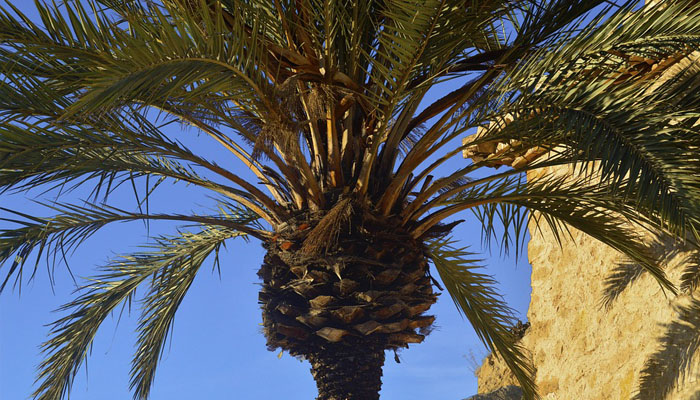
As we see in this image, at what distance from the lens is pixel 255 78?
15.3 ft

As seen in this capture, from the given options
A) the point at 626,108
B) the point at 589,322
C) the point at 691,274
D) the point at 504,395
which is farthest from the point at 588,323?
the point at 626,108

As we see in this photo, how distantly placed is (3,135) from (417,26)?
2963mm

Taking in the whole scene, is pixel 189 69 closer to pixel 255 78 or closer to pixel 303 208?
pixel 255 78

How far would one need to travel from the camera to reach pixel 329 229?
5273mm

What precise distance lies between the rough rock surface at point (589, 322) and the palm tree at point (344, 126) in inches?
67.8

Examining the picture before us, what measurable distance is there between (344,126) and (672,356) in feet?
13.6

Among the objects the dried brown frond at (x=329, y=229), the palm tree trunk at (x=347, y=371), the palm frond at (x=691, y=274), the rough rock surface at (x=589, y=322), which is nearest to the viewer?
the dried brown frond at (x=329, y=229)

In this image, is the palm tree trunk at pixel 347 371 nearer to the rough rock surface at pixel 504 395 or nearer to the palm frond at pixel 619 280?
the palm frond at pixel 619 280

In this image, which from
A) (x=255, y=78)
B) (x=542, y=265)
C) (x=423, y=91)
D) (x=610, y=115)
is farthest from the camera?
(x=542, y=265)

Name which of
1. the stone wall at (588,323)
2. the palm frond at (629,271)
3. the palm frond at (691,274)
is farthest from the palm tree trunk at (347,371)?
the palm frond at (629,271)

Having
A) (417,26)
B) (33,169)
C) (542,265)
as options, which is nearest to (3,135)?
(33,169)

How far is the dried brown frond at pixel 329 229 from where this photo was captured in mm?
5227

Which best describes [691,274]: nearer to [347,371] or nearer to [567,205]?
[567,205]

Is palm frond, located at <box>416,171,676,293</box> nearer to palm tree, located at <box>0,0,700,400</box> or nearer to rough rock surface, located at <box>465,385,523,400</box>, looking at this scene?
palm tree, located at <box>0,0,700,400</box>
